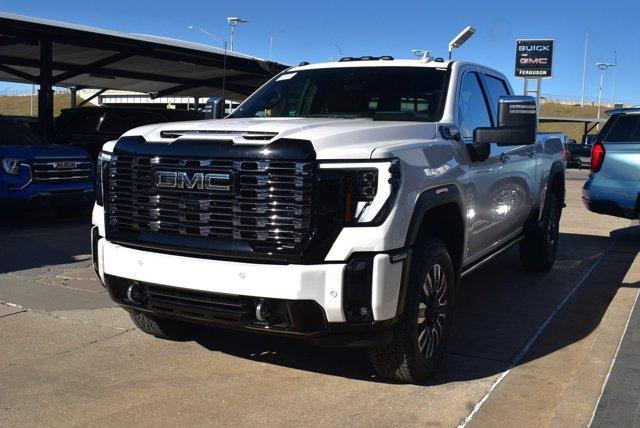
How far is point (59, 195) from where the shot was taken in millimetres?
10422

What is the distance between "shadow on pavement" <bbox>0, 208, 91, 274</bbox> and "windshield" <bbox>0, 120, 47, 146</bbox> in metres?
1.20

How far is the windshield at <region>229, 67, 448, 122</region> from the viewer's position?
5.18 meters

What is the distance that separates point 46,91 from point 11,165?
5807 mm

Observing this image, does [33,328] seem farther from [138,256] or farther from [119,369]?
[138,256]

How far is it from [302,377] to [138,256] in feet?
4.21

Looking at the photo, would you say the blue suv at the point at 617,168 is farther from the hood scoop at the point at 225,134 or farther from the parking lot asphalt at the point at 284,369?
the hood scoop at the point at 225,134

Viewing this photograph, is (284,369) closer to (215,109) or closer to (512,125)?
(512,125)

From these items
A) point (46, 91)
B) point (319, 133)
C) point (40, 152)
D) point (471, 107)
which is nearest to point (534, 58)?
point (46, 91)

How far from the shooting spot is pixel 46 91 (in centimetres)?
1516

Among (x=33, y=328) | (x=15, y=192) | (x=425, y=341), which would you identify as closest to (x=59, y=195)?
(x=15, y=192)

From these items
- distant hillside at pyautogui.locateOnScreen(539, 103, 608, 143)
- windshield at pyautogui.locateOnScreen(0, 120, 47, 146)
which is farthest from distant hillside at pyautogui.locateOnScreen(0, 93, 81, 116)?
windshield at pyautogui.locateOnScreen(0, 120, 47, 146)

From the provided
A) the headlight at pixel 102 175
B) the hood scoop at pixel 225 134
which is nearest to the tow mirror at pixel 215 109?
the headlight at pixel 102 175

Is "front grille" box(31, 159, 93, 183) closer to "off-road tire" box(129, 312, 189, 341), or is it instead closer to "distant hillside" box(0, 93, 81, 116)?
"off-road tire" box(129, 312, 189, 341)

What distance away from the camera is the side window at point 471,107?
206 inches
